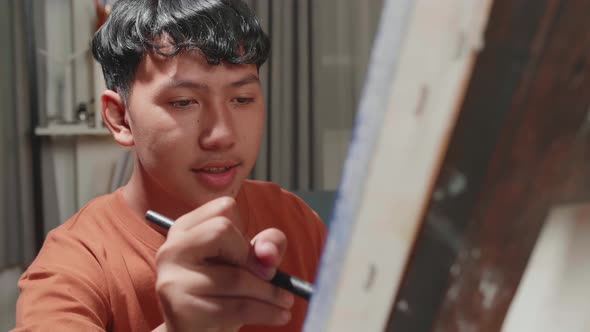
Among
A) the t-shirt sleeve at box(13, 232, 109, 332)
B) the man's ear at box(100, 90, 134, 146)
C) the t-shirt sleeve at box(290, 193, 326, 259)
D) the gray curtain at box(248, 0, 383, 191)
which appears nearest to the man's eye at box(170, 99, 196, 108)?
the man's ear at box(100, 90, 134, 146)

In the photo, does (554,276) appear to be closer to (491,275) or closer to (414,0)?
(491,275)

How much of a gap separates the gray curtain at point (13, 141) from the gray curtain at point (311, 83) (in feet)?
2.69

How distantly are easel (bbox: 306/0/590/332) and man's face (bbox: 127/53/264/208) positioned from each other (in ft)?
1.33

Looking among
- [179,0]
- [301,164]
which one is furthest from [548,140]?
[301,164]

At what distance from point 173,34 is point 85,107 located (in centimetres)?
148

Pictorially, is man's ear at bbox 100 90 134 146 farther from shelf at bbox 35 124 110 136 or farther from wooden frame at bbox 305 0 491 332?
shelf at bbox 35 124 110 136

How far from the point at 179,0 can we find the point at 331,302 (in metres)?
0.58

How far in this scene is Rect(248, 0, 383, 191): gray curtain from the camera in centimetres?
215

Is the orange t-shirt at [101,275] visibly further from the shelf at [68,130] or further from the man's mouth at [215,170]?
the shelf at [68,130]

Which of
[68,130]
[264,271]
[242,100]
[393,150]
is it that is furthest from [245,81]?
[68,130]

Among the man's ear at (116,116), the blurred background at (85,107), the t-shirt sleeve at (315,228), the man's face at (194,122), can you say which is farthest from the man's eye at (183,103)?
the blurred background at (85,107)

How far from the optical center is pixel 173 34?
678mm

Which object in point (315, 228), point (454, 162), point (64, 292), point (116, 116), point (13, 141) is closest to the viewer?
point (454, 162)

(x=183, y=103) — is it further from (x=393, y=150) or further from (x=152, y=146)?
(x=393, y=150)
